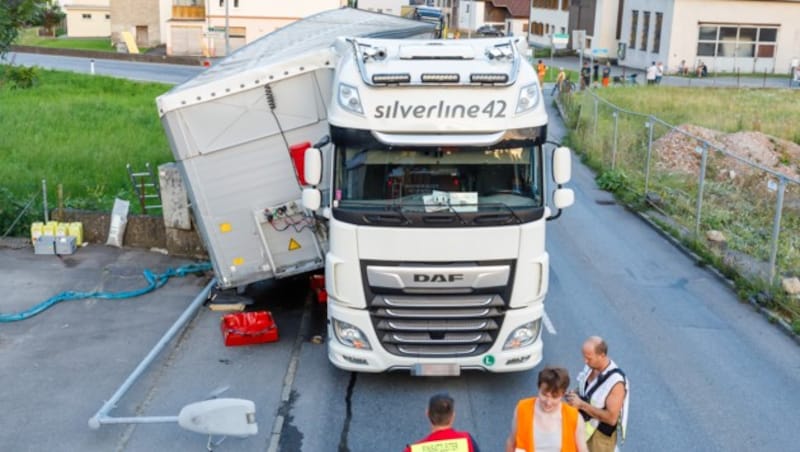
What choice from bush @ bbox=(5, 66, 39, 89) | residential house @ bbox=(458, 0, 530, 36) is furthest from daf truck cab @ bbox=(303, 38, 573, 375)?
residential house @ bbox=(458, 0, 530, 36)

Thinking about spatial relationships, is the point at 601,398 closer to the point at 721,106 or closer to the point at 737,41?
the point at 721,106

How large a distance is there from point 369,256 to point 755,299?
7.59m

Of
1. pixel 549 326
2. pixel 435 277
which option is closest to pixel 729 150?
pixel 549 326

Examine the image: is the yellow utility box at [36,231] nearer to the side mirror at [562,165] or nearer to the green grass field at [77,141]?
the green grass field at [77,141]

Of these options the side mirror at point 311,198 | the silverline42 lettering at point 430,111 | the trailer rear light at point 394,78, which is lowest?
the side mirror at point 311,198

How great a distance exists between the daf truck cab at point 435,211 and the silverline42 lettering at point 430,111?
0.01 meters

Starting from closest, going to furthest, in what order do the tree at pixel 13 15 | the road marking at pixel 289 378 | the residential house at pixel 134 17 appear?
the road marking at pixel 289 378 → the tree at pixel 13 15 → the residential house at pixel 134 17

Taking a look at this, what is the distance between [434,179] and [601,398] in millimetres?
3803

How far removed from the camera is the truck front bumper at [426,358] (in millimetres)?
11586

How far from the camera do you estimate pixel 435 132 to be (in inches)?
442

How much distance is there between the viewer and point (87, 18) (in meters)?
96.1

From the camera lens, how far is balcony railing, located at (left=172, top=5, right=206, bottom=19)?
7269 cm

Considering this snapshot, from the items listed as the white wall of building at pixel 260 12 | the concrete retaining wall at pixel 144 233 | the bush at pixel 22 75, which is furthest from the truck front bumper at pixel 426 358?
the white wall of building at pixel 260 12

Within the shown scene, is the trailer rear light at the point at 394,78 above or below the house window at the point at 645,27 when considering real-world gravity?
above
